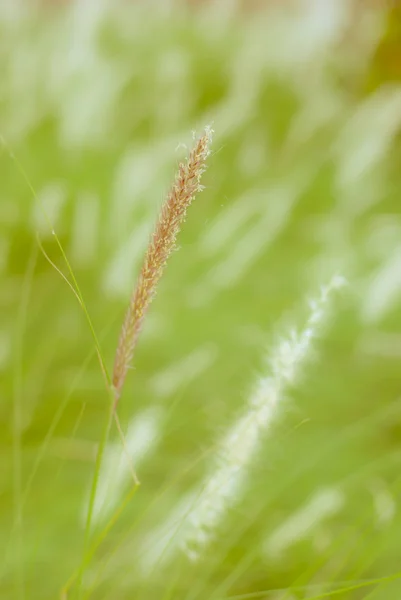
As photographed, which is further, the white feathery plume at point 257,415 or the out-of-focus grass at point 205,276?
the out-of-focus grass at point 205,276

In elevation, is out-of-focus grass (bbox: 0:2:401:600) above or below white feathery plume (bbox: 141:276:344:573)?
above

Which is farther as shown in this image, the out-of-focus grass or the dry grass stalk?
the out-of-focus grass

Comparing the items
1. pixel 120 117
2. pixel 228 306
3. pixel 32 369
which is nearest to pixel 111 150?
pixel 120 117

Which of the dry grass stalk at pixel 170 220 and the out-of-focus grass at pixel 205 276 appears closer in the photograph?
the dry grass stalk at pixel 170 220

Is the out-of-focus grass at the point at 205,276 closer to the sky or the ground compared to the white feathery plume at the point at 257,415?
closer to the sky

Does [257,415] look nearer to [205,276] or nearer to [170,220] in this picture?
[170,220]

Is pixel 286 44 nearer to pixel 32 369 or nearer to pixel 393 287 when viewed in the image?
pixel 393 287

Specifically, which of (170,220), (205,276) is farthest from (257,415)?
(205,276)

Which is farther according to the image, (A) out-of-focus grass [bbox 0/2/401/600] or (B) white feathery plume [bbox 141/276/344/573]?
(A) out-of-focus grass [bbox 0/2/401/600]
